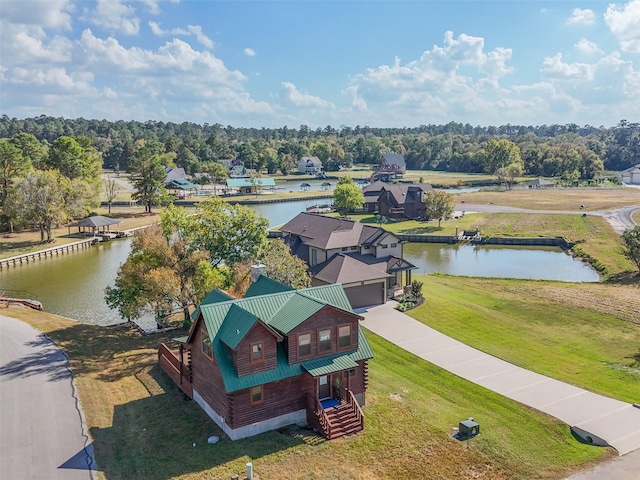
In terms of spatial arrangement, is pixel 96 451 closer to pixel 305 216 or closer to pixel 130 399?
pixel 130 399

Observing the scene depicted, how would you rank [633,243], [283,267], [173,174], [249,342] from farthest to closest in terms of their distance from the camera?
[173,174] < [633,243] < [283,267] < [249,342]

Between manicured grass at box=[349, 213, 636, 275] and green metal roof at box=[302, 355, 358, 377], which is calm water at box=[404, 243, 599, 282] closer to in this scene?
manicured grass at box=[349, 213, 636, 275]

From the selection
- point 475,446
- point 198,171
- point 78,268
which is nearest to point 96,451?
point 475,446

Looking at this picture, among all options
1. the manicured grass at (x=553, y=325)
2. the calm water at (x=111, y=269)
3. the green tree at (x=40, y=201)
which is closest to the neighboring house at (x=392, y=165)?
the calm water at (x=111, y=269)

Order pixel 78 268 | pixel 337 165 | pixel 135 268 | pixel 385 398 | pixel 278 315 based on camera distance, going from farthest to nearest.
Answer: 1. pixel 337 165
2. pixel 78 268
3. pixel 135 268
4. pixel 385 398
5. pixel 278 315

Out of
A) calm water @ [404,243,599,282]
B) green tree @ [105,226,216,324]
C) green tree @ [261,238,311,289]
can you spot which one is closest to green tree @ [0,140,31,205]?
green tree @ [105,226,216,324]

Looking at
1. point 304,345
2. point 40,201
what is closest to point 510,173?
point 40,201

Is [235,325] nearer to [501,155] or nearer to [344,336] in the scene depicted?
[344,336]

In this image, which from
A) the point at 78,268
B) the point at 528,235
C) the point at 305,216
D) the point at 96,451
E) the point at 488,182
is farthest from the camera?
the point at 488,182
